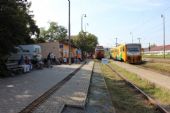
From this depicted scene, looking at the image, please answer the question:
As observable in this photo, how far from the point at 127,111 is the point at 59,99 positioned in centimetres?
264

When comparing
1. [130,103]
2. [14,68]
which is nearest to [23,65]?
[14,68]

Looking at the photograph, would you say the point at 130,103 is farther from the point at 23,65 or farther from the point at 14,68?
the point at 23,65

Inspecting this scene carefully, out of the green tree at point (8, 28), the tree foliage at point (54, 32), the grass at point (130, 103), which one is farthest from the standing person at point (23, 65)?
the tree foliage at point (54, 32)

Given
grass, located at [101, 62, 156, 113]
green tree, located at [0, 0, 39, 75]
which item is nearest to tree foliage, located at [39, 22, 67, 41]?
green tree, located at [0, 0, 39, 75]

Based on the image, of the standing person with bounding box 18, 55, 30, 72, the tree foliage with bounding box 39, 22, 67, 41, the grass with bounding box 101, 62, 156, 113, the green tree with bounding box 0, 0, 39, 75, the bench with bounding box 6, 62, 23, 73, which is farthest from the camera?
the tree foliage with bounding box 39, 22, 67, 41

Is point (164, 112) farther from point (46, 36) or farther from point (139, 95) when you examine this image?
point (46, 36)

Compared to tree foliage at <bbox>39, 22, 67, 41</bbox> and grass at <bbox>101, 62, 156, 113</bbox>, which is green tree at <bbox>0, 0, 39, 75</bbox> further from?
tree foliage at <bbox>39, 22, 67, 41</bbox>

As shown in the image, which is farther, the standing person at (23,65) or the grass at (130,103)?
the standing person at (23,65)

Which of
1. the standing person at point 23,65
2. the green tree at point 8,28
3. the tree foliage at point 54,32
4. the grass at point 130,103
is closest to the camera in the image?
the grass at point 130,103

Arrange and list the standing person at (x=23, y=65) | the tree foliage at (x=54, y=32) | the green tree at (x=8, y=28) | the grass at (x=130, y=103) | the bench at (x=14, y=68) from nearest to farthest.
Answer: the grass at (x=130, y=103) → the green tree at (x=8, y=28) → the bench at (x=14, y=68) → the standing person at (x=23, y=65) → the tree foliage at (x=54, y=32)

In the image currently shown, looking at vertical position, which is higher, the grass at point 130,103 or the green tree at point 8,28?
the green tree at point 8,28

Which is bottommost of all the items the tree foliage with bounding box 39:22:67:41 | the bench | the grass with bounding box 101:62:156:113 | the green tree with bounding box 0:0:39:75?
the grass with bounding box 101:62:156:113

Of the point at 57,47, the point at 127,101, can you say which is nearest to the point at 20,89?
the point at 127,101

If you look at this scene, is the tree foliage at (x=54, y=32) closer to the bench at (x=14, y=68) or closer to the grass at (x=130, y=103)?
the bench at (x=14, y=68)
